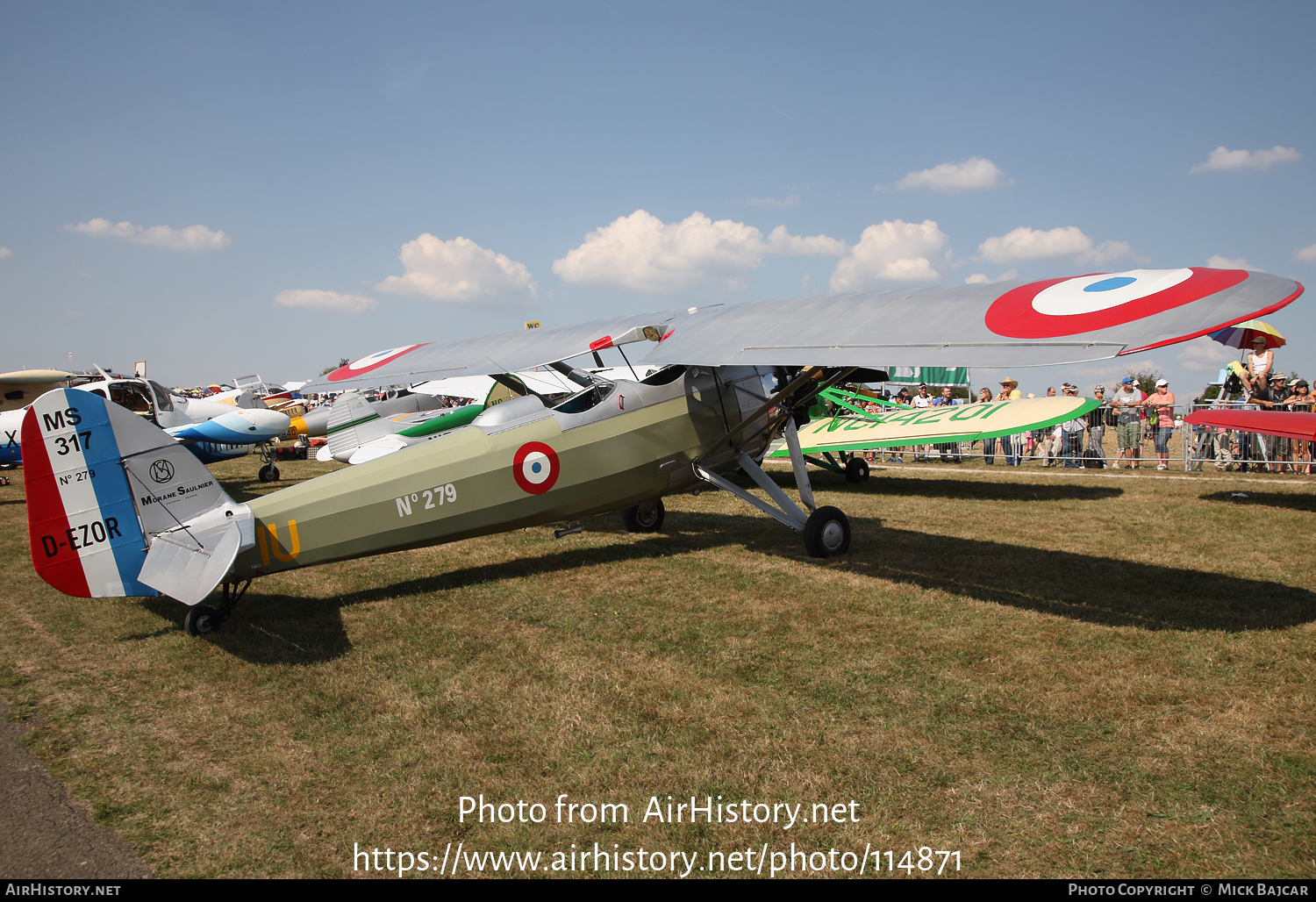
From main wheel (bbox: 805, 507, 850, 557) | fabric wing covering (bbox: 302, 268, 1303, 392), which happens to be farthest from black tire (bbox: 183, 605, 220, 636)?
main wheel (bbox: 805, 507, 850, 557)

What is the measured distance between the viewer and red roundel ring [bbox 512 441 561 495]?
19.3ft

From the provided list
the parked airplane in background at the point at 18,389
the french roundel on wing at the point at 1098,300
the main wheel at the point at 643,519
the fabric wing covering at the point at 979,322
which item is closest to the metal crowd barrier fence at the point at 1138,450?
the main wheel at the point at 643,519

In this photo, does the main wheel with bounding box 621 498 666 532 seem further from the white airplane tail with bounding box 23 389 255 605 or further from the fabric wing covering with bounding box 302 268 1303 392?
the white airplane tail with bounding box 23 389 255 605

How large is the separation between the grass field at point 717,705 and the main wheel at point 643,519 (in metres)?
1.40

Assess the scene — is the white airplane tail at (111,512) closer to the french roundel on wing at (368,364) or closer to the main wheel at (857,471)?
the french roundel on wing at (368,364)

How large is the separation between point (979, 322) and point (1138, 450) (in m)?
12.8

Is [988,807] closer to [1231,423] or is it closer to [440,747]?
[440,747]

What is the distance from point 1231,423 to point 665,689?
33.2 ft

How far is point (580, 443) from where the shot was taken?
6.18 meters

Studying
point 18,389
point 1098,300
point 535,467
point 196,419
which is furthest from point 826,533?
point 18,389

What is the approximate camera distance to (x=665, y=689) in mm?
3975

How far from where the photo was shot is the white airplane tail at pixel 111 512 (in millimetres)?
4277

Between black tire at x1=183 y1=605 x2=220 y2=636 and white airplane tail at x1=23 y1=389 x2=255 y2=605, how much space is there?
523 millimetres

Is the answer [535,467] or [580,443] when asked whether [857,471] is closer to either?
[580,443]
